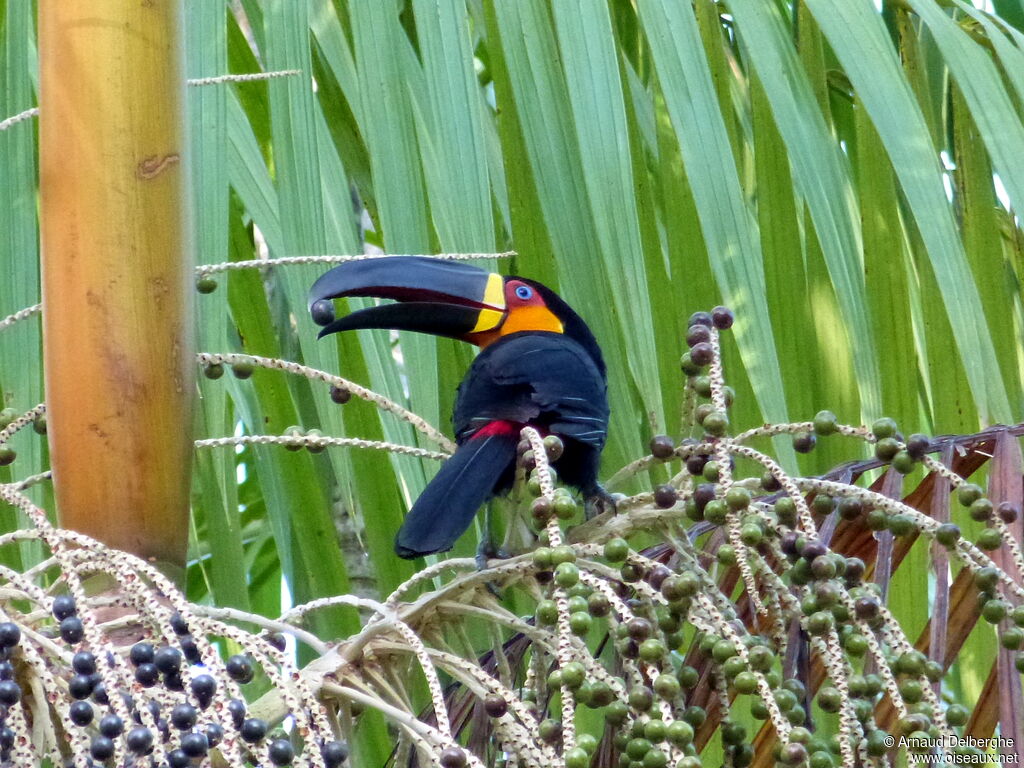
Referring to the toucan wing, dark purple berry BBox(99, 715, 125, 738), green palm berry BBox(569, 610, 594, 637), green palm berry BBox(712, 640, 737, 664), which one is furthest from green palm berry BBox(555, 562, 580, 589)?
the toucan wing

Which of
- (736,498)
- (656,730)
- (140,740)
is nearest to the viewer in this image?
(140,740)

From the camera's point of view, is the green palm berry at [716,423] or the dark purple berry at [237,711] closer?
the dark purple berry at [237,711]

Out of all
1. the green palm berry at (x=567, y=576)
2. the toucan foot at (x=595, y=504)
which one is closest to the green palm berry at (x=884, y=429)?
the green palm berry at (x=567, y=576)

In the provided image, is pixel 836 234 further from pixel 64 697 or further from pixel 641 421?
pixel 64 697

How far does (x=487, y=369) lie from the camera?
206 cm

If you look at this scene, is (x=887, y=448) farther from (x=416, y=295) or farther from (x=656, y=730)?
(x=416, y=295)

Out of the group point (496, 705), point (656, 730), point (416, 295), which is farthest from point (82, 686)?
point (416, 295)

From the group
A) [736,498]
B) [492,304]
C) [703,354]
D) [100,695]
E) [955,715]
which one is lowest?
[955,715]

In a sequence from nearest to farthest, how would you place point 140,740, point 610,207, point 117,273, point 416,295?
point 140,740
point 117,273
point 610,207
point 416,295

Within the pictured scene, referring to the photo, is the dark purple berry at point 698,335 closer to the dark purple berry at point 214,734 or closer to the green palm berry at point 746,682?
the green palm berry at point 746,682

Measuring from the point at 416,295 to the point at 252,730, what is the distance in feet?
3.50

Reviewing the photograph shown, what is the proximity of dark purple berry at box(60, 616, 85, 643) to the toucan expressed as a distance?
624 mm

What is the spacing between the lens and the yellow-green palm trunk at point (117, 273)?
1.33 metres

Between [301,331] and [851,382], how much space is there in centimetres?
75
